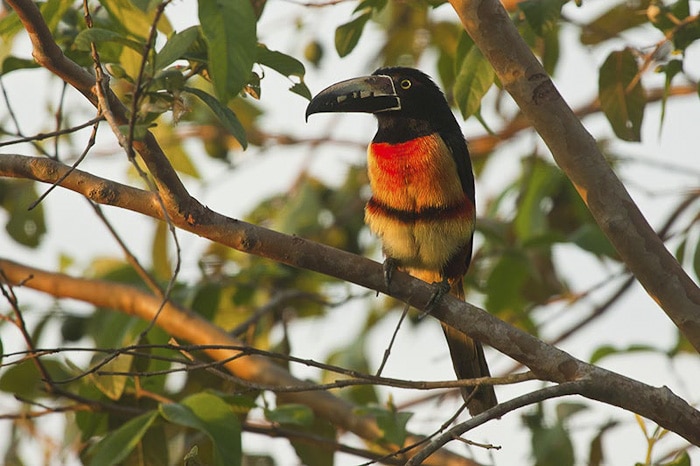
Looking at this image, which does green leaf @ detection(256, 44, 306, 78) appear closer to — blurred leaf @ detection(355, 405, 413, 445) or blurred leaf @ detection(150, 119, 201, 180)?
blurred leaf @ detection(355, 405, 413, 445)

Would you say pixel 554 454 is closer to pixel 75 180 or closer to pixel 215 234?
pixel 215 234

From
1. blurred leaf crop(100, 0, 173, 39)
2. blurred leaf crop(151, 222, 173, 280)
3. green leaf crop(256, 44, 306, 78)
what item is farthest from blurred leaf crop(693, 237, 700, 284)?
blurred leaf crop(151, 222, 173, 280)

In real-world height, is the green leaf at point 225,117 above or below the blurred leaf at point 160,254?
below

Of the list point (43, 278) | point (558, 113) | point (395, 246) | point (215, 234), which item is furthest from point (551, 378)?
point (43, 278)

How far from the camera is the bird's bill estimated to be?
366 centimetres

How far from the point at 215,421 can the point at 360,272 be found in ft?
2.10

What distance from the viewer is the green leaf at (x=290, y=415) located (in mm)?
3195

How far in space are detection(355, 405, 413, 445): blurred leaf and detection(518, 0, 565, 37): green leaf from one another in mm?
1297

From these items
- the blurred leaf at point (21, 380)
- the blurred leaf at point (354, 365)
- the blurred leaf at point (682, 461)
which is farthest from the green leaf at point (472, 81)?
the blurred leaf at point (21, 380)

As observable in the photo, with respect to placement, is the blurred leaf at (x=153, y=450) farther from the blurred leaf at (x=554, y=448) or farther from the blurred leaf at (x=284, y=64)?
the blurred leaf at (x=554, y=448)

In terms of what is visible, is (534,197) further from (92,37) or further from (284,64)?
(92,37)

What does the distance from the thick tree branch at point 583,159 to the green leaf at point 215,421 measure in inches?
47.5

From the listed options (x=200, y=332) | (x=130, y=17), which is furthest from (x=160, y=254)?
(x=130, y=17)

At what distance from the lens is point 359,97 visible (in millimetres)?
3797
